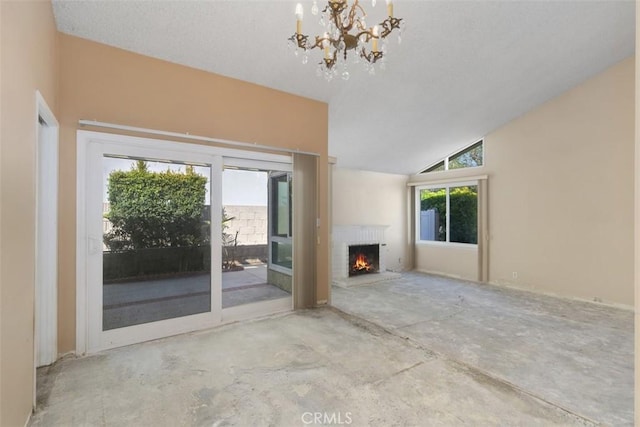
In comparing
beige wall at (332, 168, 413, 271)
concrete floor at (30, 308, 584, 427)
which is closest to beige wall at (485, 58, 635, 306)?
beige wall at (332, 168, 413, 271)

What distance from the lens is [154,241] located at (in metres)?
3.34

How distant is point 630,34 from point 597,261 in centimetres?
311

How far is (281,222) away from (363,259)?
2.97m

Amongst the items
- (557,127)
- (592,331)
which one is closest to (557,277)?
(592,331)

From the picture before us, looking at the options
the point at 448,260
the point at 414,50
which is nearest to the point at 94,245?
the point at 414,50

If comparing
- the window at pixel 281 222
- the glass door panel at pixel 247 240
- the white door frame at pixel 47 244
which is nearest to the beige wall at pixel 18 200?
the white door frame at pixel 47 244

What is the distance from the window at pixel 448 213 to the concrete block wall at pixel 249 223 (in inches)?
177

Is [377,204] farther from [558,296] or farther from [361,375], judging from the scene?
[361,375]

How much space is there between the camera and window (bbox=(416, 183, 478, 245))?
6504 mm

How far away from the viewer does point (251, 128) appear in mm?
3854

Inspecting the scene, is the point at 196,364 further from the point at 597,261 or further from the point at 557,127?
the point at 557,127

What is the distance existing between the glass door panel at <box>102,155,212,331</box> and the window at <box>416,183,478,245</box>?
5.30 m

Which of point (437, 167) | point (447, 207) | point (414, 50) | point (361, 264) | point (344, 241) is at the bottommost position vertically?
point (361, 264)

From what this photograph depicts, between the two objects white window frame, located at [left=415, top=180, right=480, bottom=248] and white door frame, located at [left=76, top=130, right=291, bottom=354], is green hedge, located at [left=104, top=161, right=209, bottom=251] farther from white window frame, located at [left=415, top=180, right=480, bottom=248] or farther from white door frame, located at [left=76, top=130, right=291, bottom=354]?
white window frame, located at [left=415, top=180, right=480, bottom=248]
